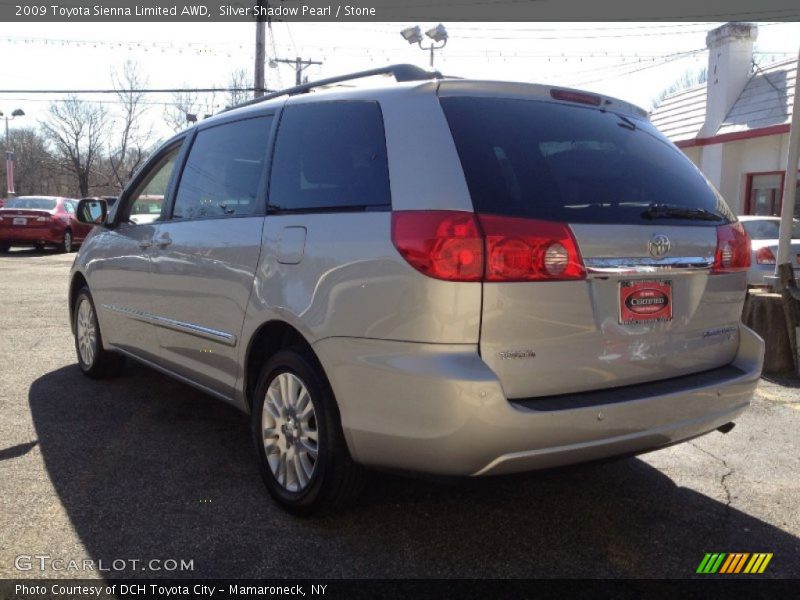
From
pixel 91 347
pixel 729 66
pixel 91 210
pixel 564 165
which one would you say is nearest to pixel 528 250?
pixel 564 165

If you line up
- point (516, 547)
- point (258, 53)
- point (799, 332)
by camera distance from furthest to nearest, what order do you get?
point (258, 53) → point (799, 332) → point (516, 547)

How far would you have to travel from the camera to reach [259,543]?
2.98m

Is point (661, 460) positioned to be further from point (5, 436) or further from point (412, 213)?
point (5, 436)

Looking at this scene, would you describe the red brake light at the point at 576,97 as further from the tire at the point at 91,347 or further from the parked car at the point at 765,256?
the parked car at the point at 765,256

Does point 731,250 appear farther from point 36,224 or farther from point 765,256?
point 36,224

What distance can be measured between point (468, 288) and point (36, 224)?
18.3 m

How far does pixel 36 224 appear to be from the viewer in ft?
59.9

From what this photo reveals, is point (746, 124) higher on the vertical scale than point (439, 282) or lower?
higher

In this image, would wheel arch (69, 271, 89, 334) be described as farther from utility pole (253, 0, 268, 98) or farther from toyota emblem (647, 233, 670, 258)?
utility pole (253, 0, 268, 98)

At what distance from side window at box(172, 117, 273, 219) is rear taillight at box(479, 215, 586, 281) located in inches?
54.6

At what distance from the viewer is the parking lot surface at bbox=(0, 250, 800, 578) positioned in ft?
9.30

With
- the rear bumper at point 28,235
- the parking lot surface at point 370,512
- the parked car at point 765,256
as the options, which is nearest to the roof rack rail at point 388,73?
the parking lot surface at point 370,512

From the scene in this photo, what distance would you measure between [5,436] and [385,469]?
264cm

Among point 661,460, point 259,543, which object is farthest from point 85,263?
point 661,460
